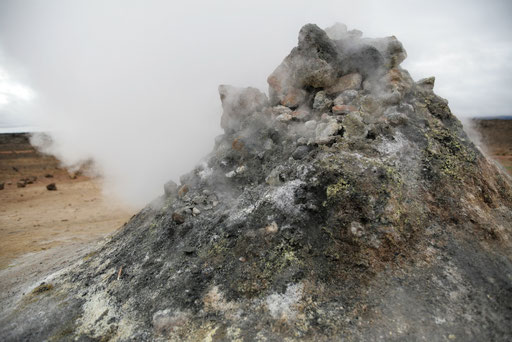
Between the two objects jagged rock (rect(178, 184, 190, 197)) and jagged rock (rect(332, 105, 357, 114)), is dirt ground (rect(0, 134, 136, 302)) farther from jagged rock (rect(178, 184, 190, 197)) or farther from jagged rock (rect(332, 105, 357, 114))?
jagged rock (rect(332, 105, 357, 114))

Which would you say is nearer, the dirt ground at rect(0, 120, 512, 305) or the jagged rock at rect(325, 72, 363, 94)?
the jagged rock at rect(325, 72, 363, 94)

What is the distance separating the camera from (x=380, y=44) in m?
3.30

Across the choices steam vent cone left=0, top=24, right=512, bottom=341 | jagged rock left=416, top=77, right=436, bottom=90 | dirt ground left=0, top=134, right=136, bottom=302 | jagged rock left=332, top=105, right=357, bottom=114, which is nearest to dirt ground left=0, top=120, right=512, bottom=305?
dirt ground left=0, top=134, right=136, bottom=302

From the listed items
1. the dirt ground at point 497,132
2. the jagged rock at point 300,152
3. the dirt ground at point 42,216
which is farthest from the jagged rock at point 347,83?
the dirt ground at point 497,132

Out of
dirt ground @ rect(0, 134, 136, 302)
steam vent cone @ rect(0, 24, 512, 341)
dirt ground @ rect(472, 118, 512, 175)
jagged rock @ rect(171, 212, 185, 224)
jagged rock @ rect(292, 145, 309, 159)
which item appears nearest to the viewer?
steam vent cone @ rect(0, 24, 512, 341)

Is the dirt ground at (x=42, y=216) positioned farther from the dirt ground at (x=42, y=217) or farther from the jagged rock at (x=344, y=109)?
the jagged rock at (x=344, y=109)

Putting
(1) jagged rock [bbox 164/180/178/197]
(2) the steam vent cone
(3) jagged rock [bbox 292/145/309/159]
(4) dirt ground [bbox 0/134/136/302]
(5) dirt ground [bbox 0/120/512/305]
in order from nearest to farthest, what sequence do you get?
(2) the steam vent cone → (3) jagged rock [bbox 292/145/309/159] → (1) jagged rock [bbox 164/180/178/197] → (5) dirt ground [bbox 0/120/512/305] → (4) dirt ground [bbox 0/134/136/302]

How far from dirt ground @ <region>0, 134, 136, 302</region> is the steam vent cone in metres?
1.07

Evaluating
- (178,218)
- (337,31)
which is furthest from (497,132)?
A: (178,218)

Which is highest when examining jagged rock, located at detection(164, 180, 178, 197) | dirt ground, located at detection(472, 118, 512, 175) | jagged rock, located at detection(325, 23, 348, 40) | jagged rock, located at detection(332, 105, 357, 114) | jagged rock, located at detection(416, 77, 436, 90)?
jagged rock, located at detection(325, 23, 348, 40)

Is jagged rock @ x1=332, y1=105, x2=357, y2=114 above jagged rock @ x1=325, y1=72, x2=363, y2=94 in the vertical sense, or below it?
below

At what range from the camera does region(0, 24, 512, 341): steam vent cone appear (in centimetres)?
180

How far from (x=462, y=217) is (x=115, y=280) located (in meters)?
2.68

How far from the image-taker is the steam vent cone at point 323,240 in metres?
1.80
